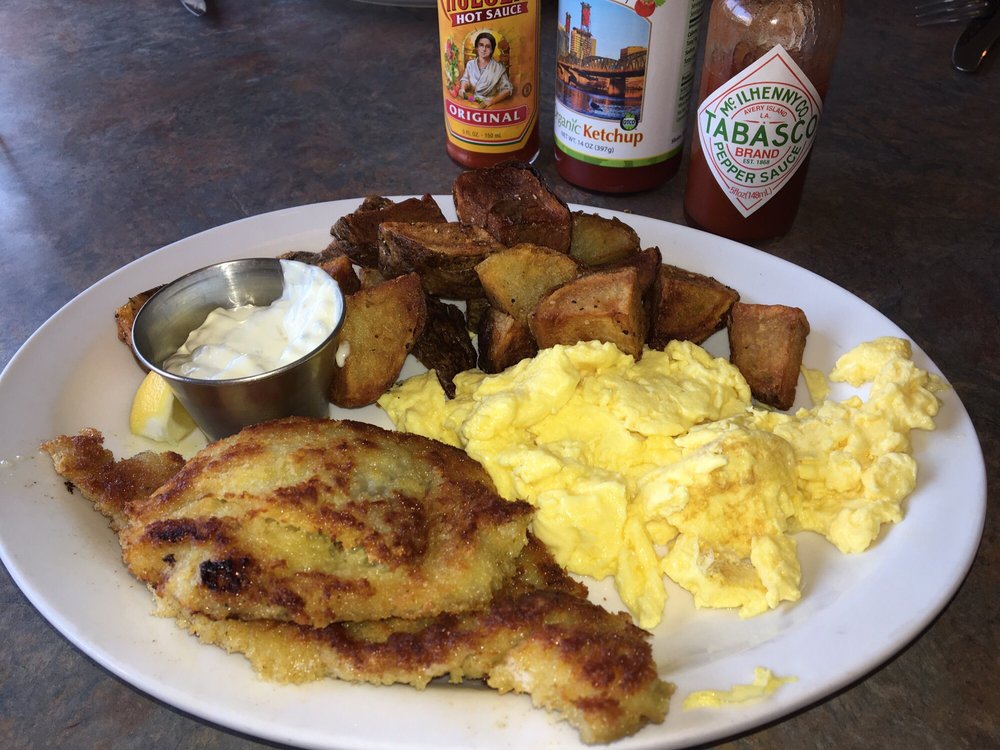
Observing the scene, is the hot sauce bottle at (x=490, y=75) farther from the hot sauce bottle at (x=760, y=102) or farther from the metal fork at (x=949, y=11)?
the metal fork at (x=949, y=11)

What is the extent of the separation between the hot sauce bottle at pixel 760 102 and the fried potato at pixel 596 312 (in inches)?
27.5

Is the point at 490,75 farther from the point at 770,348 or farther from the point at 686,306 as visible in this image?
the point at 770,348

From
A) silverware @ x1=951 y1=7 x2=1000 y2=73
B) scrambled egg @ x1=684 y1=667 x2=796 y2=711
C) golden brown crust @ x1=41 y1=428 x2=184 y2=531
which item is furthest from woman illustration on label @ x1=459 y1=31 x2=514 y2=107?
silverware @ x1=951 y1=7 x2=1000 y2=73

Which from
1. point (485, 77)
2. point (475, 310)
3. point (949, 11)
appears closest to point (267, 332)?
point (475, 310)

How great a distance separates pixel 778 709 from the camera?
1.32 meters

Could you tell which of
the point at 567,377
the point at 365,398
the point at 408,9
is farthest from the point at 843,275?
the point at 408,9

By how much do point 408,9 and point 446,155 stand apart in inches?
68.6

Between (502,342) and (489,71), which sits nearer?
(502,342)

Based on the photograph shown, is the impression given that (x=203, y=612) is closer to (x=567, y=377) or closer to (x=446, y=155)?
(x=567, y=377)

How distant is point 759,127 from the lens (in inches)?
90.6

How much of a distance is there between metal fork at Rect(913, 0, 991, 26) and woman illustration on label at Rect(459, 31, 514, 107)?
9.72ft

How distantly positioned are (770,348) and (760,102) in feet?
2.48

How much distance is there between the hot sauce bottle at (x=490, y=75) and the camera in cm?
251

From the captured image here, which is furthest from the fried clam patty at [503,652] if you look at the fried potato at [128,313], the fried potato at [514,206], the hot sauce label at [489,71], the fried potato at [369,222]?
the hot sauce label at [489,71]
